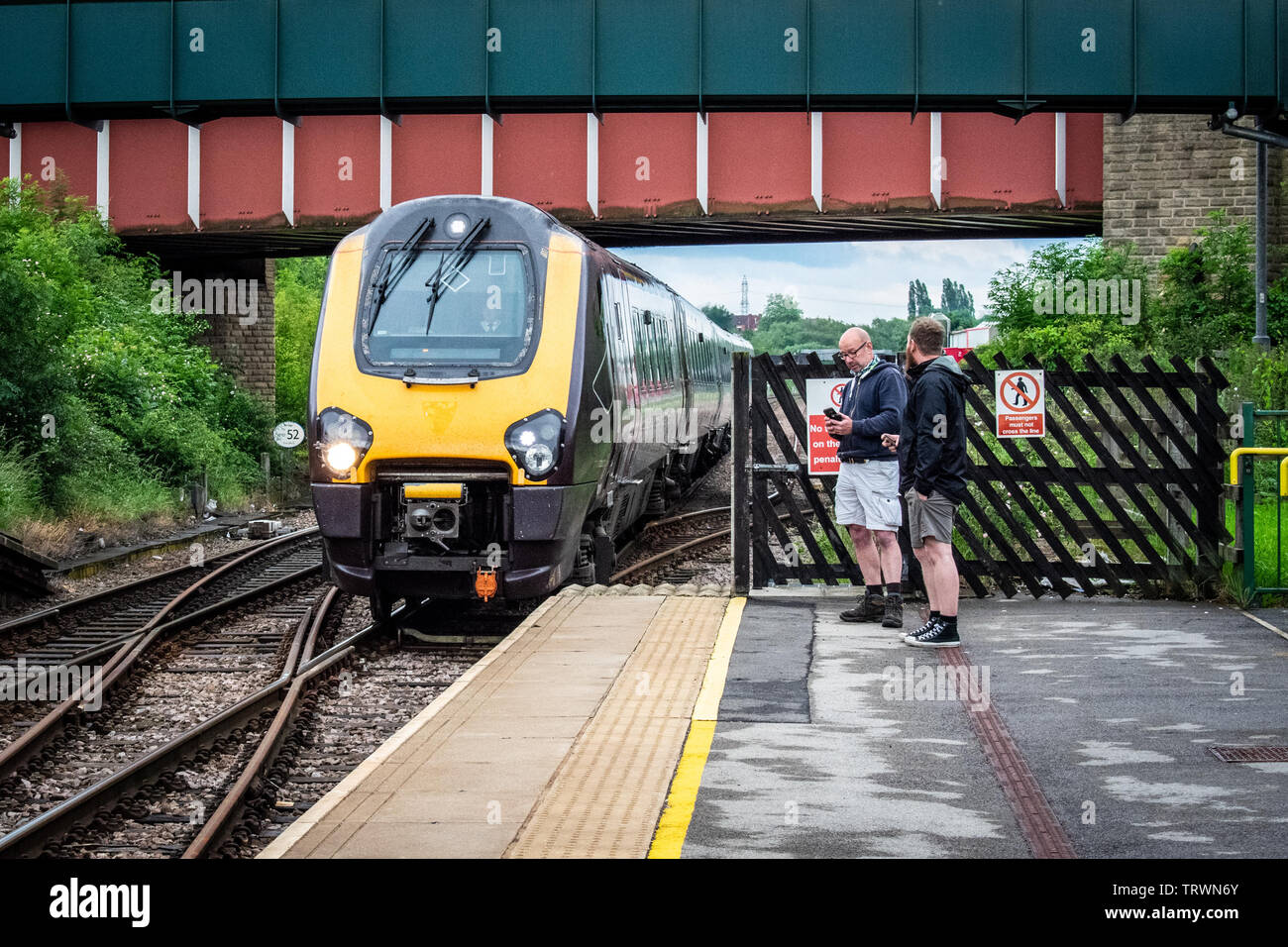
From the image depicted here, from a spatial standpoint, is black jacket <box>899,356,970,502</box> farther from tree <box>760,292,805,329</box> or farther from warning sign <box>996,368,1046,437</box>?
tree <box>760,292,805,329</box>

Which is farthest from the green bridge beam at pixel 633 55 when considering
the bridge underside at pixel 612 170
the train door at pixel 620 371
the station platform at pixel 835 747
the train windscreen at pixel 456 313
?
the station platform at pixel 835 747

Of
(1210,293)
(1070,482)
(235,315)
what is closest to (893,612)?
(1070,482)

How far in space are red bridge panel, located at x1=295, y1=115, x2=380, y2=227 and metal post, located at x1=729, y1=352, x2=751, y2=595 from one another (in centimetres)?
1690

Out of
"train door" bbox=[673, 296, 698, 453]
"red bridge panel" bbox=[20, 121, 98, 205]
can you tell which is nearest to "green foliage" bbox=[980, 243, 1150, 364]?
"train door" bbox=[673, 296, 698, 453]

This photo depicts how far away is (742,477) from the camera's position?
10430 mm

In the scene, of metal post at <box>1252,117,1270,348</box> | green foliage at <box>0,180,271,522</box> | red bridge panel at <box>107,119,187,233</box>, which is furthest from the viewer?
red bridge panel at <box>107,119,187,233</box>

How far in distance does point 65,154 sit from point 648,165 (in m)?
10.8

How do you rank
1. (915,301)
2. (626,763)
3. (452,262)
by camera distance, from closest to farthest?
(626,763) < (452,262) < (915,301)

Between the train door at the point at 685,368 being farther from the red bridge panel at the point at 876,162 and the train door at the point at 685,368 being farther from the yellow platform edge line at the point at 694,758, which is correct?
the yellow platform edge line at the point at 694,758

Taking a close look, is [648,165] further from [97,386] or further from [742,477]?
[742,477]

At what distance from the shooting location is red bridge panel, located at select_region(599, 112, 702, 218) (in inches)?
989

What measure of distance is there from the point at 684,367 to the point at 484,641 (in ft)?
32.3

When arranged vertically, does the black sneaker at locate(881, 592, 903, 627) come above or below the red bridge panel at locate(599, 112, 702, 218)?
below
